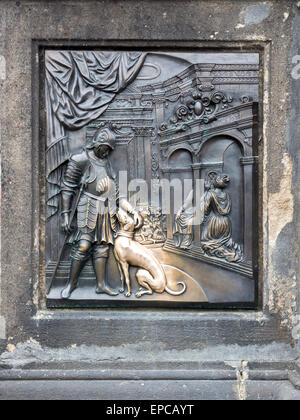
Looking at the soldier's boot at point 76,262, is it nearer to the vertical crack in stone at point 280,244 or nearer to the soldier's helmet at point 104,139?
the soldier's helmet at point 104,139

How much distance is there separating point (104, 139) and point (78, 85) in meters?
0.57

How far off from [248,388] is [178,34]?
3295 millimetres

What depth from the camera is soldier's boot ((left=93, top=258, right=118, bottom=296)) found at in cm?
362

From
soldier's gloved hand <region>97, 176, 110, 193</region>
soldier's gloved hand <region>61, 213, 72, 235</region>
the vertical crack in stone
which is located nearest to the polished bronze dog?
soldier's gloved hand <region>97, 176, 110, 193</region>

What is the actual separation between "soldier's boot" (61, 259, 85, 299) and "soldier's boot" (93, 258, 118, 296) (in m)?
0.14

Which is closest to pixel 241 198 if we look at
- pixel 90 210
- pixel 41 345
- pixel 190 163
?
pixel 190 163

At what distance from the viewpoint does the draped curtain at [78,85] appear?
3.56 meters

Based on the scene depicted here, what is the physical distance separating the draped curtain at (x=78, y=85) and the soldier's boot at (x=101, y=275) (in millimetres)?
967

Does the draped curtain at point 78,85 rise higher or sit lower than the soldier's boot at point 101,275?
Result: higher

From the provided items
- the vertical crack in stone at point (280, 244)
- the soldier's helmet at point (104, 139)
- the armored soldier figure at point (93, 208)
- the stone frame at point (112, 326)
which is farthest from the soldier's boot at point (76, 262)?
the vertical crack in stone at point (280, 244)

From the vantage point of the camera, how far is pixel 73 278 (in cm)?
362

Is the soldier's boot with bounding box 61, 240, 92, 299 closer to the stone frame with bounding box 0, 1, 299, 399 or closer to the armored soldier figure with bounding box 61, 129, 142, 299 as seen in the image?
the armored soldier figure with bounding box 61, 129, 142, 299

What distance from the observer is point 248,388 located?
138 inches

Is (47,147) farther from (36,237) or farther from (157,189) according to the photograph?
(157,189)
